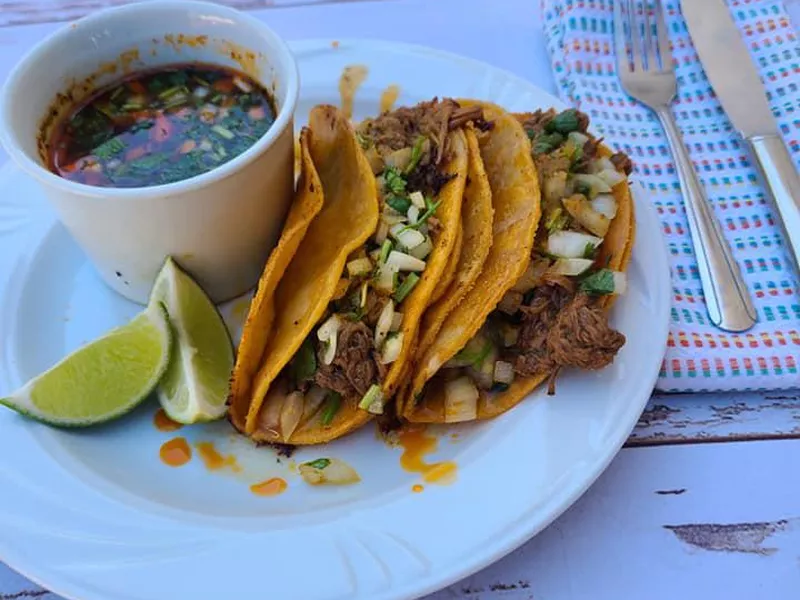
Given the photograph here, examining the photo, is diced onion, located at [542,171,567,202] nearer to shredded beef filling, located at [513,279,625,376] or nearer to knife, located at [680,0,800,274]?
shredded beef filling, located at [513,279,625,376]

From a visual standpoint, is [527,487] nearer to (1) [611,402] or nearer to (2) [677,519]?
(1) [611,402]

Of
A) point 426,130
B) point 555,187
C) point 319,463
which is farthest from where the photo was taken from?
point 426,130

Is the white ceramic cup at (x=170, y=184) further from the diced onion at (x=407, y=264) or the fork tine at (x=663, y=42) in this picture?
the fork tine at (x=663, y=42)

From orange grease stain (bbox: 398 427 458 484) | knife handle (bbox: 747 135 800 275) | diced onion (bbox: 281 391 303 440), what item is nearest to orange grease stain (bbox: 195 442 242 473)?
diced onion (bbox: 281 391 303 440)

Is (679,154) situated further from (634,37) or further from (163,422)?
(163,422)

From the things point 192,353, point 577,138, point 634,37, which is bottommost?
point 192,353

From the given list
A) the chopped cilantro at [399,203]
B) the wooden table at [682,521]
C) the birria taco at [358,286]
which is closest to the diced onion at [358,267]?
the birria taco at [358,286]

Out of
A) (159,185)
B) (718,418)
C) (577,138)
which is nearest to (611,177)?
(577,138)
